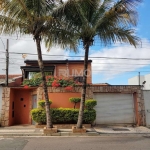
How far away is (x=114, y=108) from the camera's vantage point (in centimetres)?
1487

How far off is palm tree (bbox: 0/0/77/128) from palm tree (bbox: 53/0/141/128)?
2.22ft

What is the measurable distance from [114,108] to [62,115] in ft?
13.4

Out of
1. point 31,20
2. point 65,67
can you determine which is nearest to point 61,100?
point 31,20

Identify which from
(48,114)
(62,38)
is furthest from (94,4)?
(48,114)

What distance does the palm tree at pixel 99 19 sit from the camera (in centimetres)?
1077

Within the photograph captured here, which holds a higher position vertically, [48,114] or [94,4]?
[94,4]

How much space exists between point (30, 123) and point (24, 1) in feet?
29.6

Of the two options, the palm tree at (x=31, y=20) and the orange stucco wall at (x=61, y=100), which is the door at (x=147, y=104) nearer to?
the orange stucco wall at (x=61, y=100)

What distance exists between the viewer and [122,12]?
35.5ft

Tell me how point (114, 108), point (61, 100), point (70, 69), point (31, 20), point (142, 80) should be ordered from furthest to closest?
point (142, 80)
point (70, 69)
point (114, 108)
point (61, 100)
point (31, 20)

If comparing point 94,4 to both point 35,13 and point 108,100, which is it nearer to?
point 35,13

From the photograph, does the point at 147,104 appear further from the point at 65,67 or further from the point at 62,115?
the point at 65,67

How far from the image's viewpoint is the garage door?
14656 mm

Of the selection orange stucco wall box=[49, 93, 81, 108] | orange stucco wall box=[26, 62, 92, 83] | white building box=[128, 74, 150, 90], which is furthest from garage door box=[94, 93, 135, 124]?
white building box=[128, 74, 150, 90]
